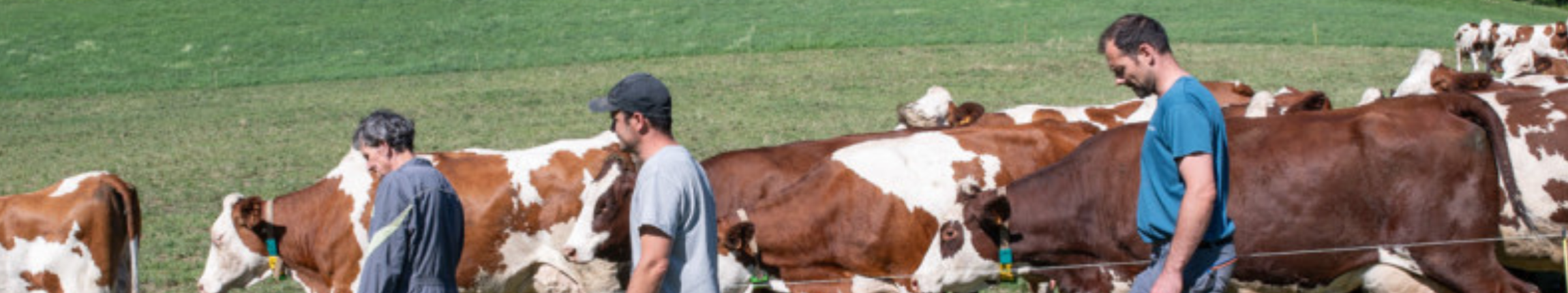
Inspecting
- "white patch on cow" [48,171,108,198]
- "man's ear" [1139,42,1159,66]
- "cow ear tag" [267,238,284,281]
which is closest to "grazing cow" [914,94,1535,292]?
"man's ear" [1139,42,1159,66]

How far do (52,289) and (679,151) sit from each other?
6.26 meters

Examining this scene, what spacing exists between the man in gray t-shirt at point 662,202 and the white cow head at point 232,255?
17.4 ft

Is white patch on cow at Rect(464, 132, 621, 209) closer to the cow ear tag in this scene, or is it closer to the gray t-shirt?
the cow ear tag

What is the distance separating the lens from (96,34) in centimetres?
4544

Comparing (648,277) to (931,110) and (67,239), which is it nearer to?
(67,239)

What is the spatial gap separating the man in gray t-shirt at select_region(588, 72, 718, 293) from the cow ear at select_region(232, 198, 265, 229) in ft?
16.6

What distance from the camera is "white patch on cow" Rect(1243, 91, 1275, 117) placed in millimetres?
10945

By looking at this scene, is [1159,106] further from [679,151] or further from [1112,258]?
[1112,258]

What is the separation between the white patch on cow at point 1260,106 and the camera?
10.9 metres

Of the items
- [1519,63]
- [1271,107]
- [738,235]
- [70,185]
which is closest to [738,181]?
[738,235]

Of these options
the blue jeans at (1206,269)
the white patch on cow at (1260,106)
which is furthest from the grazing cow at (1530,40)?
the blue jeans at (1206,269)


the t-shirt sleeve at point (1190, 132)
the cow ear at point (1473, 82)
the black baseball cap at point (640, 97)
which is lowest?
the cow ear at point (1473, 82)

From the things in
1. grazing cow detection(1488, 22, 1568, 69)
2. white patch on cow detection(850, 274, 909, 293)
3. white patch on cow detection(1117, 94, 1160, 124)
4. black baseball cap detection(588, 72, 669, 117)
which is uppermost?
black baseball cap detection(588, 72, 669, 117)

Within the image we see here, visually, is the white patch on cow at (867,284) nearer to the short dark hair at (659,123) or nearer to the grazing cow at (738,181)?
the grazing cow at (738,181)
